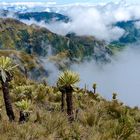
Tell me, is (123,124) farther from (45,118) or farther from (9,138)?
(9,138)

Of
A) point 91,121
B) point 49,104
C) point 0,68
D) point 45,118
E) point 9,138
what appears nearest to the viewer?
point 9,138

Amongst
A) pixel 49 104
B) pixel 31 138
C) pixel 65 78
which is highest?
pixel 65 78

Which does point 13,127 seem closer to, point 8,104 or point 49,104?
point 8,104

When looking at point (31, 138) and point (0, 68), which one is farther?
point (0, 68)

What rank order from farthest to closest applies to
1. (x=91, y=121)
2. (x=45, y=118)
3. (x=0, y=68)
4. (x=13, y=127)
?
1. (x=91, y=121)
2. (x=45, y=118)
3. (x=0, y=68)
4. (x=13, y=127)

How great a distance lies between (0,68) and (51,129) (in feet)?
9.34

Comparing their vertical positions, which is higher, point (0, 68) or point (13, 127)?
point (0, 68)

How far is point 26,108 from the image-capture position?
15812 mm

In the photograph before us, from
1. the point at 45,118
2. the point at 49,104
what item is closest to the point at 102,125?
the point at 45,118

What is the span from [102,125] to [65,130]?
2580 millimetres

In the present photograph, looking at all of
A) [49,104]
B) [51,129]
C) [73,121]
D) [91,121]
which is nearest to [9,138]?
[51,129]

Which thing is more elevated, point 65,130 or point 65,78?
point 65,78

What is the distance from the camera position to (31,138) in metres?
12.9

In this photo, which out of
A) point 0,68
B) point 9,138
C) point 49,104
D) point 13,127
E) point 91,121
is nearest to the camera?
point 9,138
